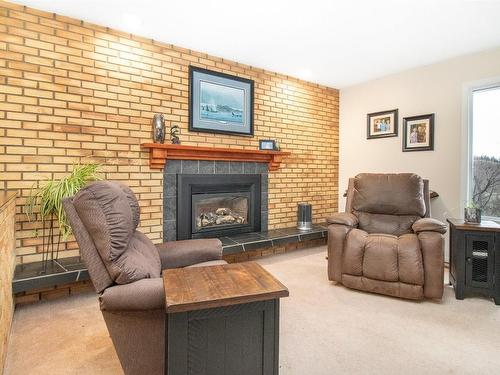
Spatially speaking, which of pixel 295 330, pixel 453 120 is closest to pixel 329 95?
pixel 453 120

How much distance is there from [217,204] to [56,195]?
5.72 feet

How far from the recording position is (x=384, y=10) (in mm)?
2512

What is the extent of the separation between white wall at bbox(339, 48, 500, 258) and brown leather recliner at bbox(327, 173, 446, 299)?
79 centimetres

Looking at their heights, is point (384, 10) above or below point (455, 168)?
above

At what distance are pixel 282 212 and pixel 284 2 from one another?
8.22 ft

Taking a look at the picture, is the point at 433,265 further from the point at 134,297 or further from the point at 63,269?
the point at 63,269

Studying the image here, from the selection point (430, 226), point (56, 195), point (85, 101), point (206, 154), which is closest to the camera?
point (56, 195)

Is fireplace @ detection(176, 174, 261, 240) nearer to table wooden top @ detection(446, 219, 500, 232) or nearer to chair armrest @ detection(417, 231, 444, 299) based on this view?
chair armrest @ detection(417, 231, 444, 299)

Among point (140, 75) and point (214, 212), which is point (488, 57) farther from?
point (140, 75)

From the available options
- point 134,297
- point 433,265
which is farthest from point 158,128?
point 433,265

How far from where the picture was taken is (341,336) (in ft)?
6.40

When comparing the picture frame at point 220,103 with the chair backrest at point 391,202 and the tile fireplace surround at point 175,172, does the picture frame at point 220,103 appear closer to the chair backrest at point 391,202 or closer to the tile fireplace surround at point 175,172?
the tile fireplace surround at point 175,172

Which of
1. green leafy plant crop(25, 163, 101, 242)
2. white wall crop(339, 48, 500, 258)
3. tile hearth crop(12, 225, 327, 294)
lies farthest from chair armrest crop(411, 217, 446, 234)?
green leafy plant crop(25, 163, 101, 242)

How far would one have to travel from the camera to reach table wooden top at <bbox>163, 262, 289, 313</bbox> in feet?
3.61
